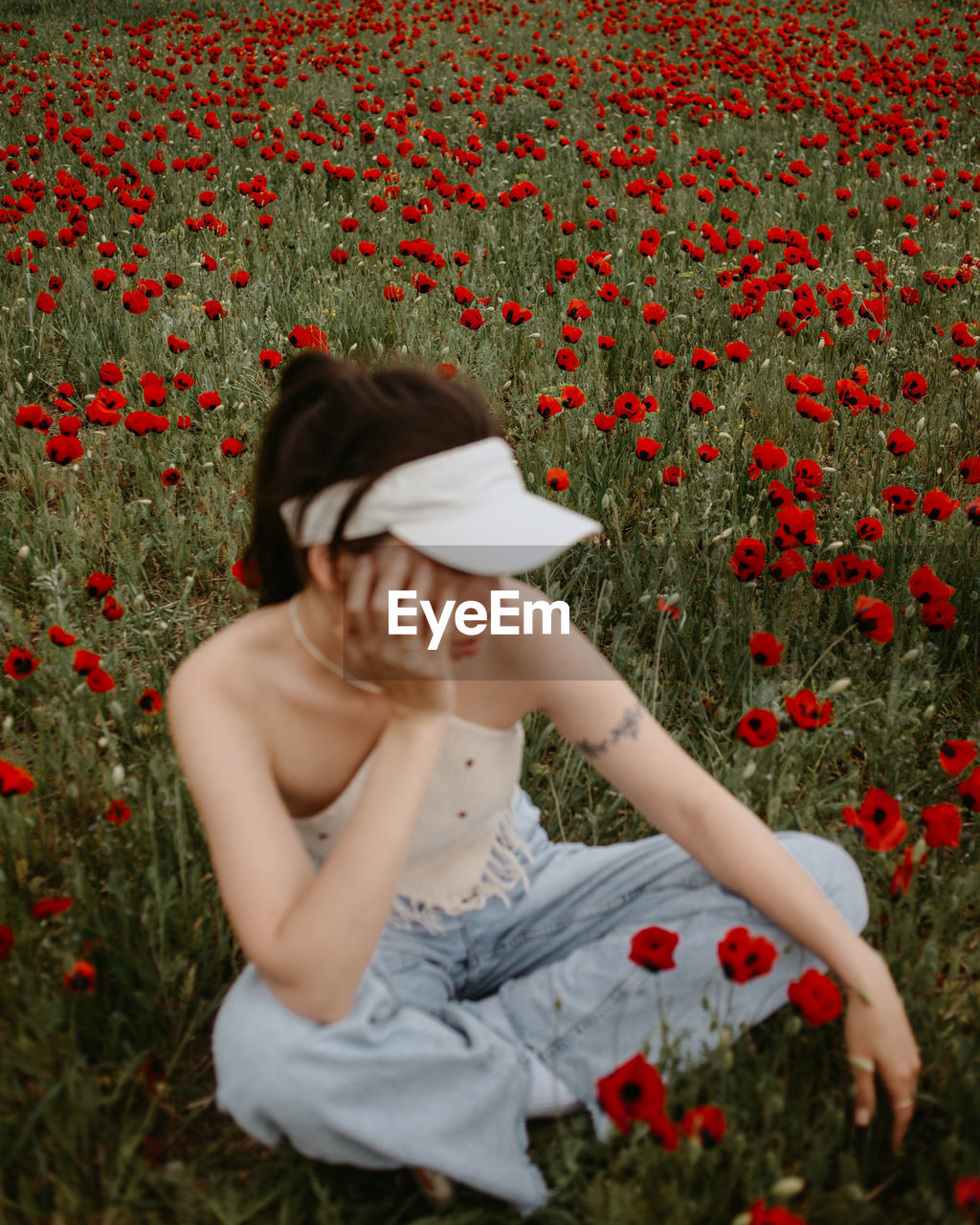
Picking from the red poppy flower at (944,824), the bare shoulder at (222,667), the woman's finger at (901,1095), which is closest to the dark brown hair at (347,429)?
the bare shoulder at (222,667)

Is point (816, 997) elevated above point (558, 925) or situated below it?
above

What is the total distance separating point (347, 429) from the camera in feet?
4.83

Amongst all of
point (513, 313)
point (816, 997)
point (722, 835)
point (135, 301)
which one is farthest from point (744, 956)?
point (135, 301)

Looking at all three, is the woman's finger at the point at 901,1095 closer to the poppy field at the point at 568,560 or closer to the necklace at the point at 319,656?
the poppy field at the point at 568,560

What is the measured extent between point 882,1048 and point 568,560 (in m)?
1.88

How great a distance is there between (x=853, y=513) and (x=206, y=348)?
2.77 meters

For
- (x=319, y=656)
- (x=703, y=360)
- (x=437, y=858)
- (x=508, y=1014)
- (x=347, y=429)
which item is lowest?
(x=508, y=1014)

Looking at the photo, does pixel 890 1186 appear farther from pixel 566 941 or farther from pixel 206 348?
pixel 206 348

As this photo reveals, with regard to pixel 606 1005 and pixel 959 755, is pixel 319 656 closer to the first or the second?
pixel 606 1005

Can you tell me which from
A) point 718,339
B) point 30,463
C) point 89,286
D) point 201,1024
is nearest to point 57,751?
point 201,1024

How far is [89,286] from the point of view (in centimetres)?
454

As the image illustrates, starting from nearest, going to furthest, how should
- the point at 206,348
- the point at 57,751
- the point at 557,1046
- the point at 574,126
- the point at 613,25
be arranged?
the point at 557,1046 < the point at 57,751 < the point at 206,348 < the point at 574,126 < the point at 613,25

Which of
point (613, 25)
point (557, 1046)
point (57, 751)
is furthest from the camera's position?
point (613, 25)

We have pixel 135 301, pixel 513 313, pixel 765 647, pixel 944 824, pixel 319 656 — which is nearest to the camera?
pixel 319 656
